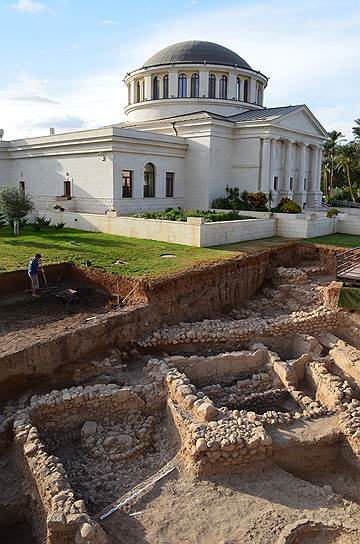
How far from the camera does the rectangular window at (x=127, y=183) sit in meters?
31.9

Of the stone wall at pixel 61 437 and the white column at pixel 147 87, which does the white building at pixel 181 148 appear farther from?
the stone wall at pixel 61 437

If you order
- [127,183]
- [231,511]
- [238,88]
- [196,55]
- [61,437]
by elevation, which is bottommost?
[231,511]

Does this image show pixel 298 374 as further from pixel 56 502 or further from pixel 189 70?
pixel 189 70

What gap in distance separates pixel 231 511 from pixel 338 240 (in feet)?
67.9

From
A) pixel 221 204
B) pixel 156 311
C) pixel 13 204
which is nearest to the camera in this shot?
pixel 156 311

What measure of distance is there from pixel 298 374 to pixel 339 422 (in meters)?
2.89

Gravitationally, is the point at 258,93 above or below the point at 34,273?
above

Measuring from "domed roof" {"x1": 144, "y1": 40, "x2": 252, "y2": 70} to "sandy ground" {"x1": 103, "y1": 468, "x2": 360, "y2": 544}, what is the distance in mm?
37719

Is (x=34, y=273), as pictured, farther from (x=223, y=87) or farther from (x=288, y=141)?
(x=223, y=87)

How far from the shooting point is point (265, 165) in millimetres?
35469

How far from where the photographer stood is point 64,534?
796 centimetres

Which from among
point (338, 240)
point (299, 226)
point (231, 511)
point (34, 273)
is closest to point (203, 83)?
point (299, 226)

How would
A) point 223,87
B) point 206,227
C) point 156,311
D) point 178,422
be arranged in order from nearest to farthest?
1. point 178,422
2. point 156,311
3. point 206,227
4. point 223,87

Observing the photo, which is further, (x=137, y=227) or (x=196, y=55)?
(x=196, y=55)
